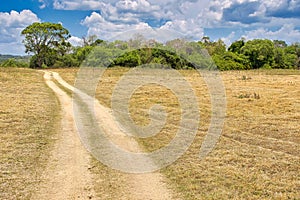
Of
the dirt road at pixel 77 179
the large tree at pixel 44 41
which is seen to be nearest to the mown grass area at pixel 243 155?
the dirt road at pixel 77 179

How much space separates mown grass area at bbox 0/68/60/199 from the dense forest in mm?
28439

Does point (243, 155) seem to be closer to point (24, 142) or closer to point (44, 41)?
point (24, 142)

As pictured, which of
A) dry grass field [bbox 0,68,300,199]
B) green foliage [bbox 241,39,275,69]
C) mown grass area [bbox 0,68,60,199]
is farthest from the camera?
green foliage [bbox 241,39,275,69]

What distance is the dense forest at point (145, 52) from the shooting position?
5520 cm

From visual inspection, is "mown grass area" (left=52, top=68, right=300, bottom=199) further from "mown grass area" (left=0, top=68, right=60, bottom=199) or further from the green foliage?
the green foliage

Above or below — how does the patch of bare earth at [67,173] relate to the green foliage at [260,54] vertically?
below

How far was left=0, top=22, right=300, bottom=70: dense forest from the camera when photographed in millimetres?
55203

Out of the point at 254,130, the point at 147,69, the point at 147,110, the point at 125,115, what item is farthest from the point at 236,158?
the point at 147,69

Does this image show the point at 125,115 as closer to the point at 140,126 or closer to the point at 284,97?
the point at 140,126

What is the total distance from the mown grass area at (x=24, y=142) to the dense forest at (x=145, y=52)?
28439mm

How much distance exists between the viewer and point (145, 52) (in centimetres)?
5822

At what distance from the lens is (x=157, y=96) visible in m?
27.5

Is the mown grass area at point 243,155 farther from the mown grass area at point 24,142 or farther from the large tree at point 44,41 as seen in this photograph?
the large tree at point 44,41

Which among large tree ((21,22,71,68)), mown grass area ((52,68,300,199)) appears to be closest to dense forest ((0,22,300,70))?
large tree ((21,22,71,68))
